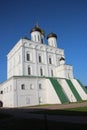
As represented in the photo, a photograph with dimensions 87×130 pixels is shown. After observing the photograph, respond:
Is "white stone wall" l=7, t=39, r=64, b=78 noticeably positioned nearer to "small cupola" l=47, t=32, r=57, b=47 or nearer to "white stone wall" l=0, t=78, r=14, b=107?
"small cupola" l=47, t=32, r=57, b=47

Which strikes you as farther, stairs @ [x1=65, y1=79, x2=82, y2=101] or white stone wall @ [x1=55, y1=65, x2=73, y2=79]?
white stone wall @ [x1=55, y1=65, x2=73, y2=79]

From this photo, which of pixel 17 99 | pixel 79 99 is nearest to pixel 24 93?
pixel 17 99

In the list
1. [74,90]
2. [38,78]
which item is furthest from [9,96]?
[74,90]

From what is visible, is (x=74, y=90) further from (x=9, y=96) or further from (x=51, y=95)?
(x=9, y=96)

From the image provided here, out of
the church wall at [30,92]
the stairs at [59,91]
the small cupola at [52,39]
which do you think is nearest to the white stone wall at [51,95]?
the stairs at [59,91]

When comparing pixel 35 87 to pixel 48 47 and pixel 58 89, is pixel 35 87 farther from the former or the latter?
pixel 48 47

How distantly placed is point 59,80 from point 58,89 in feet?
14.5

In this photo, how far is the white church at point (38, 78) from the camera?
118 ft

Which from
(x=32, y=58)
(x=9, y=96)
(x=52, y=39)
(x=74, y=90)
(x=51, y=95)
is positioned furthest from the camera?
(x=52, y=39)

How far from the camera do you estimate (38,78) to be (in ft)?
128

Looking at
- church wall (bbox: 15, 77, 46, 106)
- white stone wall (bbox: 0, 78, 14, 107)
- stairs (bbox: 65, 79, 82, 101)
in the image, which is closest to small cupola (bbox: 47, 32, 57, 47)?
stairs (bbox: 65, 79, 82, 101)

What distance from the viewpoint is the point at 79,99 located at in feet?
133

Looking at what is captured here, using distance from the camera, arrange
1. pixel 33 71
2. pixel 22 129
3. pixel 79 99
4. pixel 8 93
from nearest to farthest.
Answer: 1. pixel 22 129
2. pixel 8 93
3. pixel 79 99
4. pixel 33 71

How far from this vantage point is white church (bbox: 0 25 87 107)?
1415 inches
